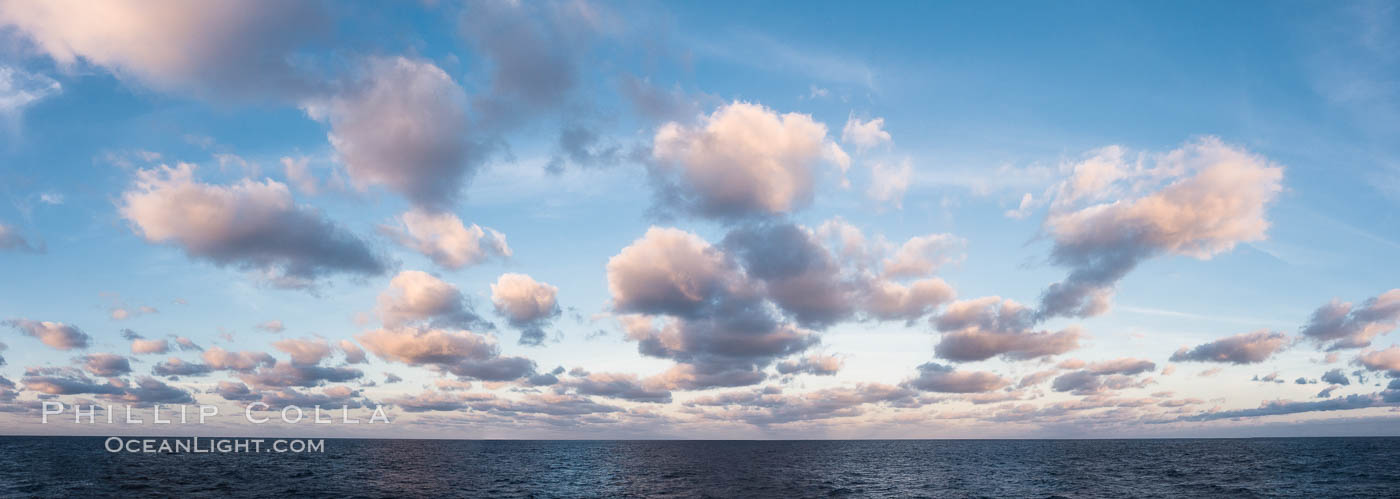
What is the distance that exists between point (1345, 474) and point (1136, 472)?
3401cm

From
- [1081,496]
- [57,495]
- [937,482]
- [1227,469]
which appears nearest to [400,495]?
[57,495]

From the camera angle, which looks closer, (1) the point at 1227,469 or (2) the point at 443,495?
(2) the point at 443,495

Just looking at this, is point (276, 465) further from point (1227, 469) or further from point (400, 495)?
point (1227, 469)

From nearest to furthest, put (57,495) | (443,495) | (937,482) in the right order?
(57,495)
(443,495)
(937,482)

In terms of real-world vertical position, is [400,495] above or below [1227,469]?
above

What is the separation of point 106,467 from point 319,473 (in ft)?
156

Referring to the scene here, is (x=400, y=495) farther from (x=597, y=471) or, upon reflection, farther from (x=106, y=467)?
(x=106, y=467)

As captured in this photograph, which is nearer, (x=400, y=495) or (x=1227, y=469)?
(x=400, y=495)

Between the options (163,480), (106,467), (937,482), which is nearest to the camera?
(163,480)

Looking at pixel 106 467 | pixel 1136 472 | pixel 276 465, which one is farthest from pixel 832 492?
pixel 106 467

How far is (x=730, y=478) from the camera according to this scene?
397 ft

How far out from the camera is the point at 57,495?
83125 mm

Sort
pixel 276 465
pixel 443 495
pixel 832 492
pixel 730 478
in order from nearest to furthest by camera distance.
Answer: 1. pixel 443 495
2. pixel 832 492
3. pixel 730 478
4. pixel 276 465

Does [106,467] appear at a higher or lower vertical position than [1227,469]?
higher
